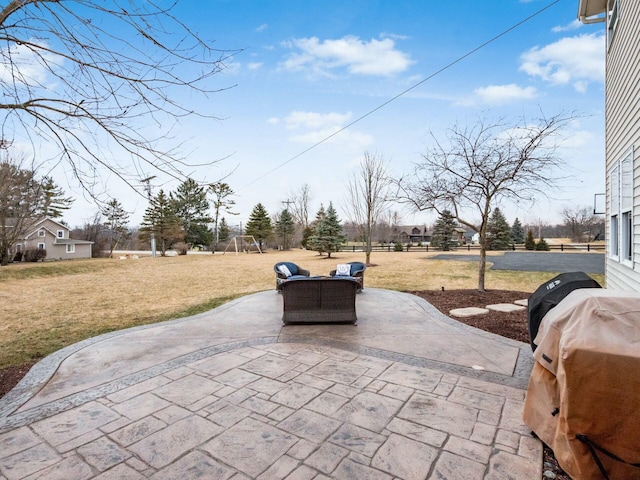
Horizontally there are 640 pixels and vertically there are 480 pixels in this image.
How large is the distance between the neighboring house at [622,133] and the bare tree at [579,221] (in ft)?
120

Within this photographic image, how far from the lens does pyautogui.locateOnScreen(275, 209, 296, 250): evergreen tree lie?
33500mm

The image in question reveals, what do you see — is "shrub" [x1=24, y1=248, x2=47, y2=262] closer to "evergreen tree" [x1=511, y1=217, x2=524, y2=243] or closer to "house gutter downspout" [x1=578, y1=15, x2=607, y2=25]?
"house gutter downspout" [x1=578, y1=15, x2=607, y2=25]

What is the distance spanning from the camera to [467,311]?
5699mm

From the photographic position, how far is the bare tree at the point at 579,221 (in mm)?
34469

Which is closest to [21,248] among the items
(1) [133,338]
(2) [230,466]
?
(1) [133,338]

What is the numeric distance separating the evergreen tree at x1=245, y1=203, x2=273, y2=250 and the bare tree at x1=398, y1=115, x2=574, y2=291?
84.2 feet

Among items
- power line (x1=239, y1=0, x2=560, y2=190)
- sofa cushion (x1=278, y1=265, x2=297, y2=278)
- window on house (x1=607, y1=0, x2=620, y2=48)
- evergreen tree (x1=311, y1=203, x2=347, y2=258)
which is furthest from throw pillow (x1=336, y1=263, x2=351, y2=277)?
evergreen tree (x1=311, y1=203, x2=347, y2=258)

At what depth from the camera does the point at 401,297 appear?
7066 millimetres

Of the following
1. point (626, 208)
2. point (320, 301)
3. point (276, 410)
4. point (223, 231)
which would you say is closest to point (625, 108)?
point (626, 208)

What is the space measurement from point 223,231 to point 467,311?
1346 inches

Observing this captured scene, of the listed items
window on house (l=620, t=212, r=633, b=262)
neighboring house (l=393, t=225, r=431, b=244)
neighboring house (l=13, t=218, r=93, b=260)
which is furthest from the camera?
neighboring house (l=393, t=225, r=431, b=244)

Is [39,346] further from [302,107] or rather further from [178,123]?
→ [302,107]

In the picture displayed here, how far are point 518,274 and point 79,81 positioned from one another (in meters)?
14.1

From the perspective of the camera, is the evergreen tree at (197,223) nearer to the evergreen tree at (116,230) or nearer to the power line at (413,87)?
the evergreen tree at (116,230)
